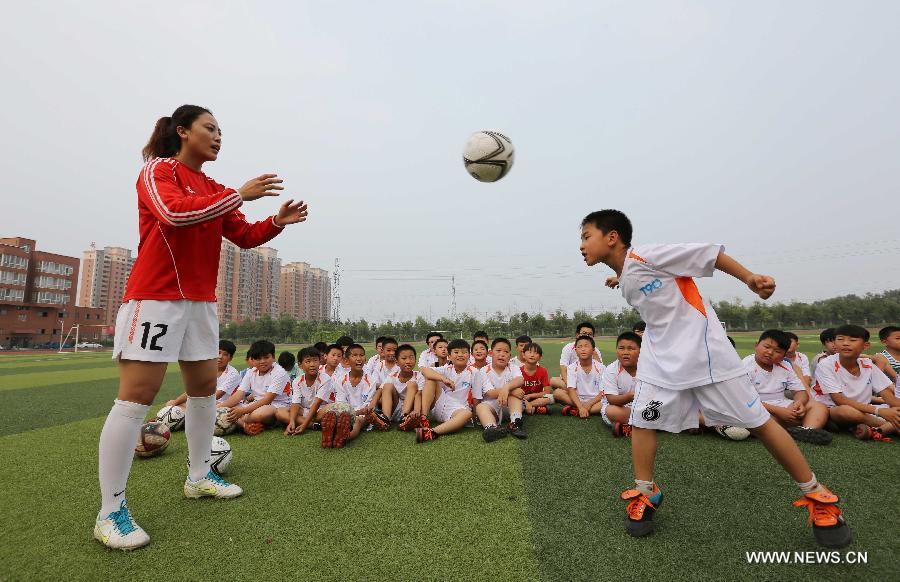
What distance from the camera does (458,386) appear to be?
17.8 ft

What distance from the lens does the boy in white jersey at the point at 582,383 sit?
19.3 feet

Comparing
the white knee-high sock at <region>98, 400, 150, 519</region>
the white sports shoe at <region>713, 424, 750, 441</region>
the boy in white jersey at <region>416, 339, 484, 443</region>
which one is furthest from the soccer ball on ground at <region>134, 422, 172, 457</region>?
the white sports shoe at <region>713, 424, 750, 441</region>

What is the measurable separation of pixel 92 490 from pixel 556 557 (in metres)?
3.46

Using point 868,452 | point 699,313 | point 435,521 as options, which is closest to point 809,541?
point 699,313

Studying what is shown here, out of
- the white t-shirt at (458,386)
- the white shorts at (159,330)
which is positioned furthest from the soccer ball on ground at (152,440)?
the white t-shirt at (458,386)

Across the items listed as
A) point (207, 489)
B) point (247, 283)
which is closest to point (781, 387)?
point (207, 489)

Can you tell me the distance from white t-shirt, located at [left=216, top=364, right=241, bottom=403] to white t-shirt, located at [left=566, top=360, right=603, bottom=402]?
4703mm

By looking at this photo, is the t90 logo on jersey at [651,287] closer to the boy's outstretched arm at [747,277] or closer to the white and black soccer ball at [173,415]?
the boy's outstretched arm at [747,277]

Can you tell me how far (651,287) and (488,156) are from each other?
10.8 feet

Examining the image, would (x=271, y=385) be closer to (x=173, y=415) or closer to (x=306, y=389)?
(x=306, y=389)

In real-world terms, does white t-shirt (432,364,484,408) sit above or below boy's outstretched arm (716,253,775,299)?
below

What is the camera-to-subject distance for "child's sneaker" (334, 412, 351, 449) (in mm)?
4379

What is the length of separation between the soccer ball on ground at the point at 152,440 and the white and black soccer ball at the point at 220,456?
975mm

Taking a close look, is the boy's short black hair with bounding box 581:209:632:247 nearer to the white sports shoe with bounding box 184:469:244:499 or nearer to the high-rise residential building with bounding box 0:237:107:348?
the white sports shoe with bounding box 184:469:244:499
